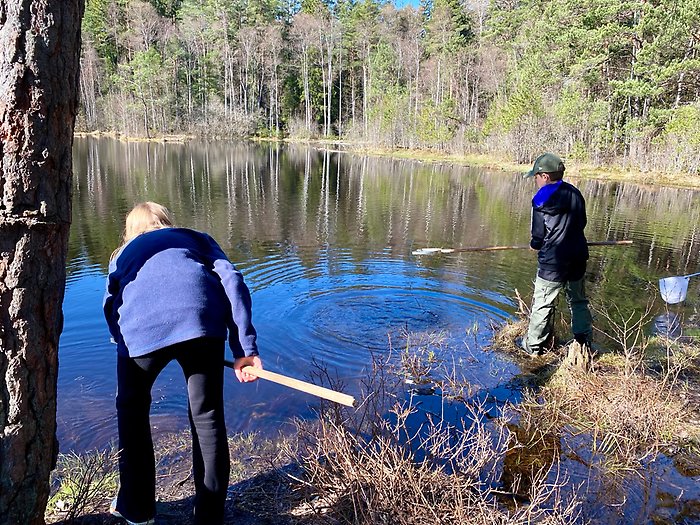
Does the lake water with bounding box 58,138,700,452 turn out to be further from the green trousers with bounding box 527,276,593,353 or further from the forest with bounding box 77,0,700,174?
the forest with bounding box 77,0,700,174

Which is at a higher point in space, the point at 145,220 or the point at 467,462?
the point at 145,220

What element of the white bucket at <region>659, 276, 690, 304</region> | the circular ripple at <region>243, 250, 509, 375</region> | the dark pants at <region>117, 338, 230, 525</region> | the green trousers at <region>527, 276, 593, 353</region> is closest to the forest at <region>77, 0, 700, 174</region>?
the circular ripple at <region>243, 250, 509, 375</region>

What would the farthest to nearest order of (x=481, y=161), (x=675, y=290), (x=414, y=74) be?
(x=414, y=74) < (x=481, y=161) < (x=675, y=290)

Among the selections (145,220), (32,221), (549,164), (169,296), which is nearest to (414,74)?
(549,164)

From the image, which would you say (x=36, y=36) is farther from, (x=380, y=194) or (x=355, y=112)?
(x=355, y=112)

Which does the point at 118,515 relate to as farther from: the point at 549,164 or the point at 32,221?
the point at 549,164

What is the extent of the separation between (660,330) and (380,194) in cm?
1375

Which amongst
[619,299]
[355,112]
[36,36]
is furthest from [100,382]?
[355,112]

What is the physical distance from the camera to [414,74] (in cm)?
4884

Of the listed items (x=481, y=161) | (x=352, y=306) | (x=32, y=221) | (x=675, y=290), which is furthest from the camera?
(x=481, y=161)

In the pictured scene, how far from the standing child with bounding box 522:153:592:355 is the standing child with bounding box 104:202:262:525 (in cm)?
340

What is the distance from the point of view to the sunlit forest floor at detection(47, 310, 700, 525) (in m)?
2.60

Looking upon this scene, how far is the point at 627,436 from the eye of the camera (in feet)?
12.0

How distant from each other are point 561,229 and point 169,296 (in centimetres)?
377
